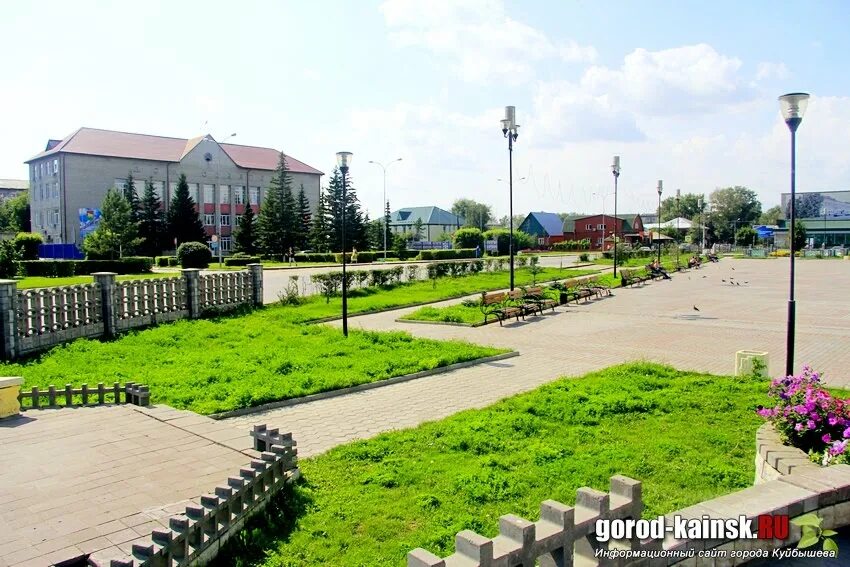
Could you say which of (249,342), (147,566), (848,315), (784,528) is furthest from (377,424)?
(848,315)

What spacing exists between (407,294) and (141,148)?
5469cm

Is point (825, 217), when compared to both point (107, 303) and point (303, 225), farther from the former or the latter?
point (107, 303)

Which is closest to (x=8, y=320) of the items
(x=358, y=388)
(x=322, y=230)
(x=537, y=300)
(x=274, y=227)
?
(x=358, y=388)

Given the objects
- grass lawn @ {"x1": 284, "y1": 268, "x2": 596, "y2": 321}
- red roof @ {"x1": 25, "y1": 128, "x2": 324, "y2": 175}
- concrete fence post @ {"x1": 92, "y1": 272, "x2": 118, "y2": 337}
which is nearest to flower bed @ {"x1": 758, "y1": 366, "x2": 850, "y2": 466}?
concrete fence post @ {"x1": 92, "y1": 272, "x2": 118, "y2": 337}

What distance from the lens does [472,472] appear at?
5590 mm

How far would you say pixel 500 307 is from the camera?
17.8 meters

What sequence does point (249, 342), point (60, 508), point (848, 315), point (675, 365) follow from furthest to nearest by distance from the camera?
point (848, 315), point (249, 342), point (675, 365), point (60, 508)

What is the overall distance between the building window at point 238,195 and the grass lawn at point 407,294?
48.1m

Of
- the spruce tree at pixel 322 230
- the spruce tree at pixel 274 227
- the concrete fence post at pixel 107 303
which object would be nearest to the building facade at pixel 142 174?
the spruce tree at pixel 274 227

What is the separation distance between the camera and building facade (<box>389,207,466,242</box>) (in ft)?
338

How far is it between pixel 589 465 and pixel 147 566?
3719 millimetres

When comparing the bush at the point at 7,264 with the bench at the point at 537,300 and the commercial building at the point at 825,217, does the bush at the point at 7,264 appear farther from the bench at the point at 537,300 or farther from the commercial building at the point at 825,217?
the commercial building at the point at 825,217

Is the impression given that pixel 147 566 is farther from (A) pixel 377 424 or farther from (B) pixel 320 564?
(A) pixel 377 424

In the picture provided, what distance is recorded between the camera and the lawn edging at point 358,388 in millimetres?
8070
